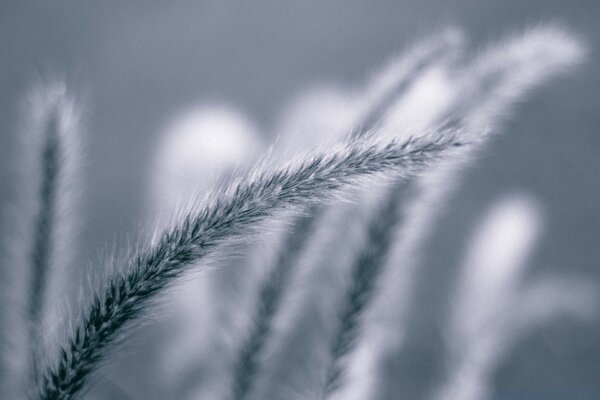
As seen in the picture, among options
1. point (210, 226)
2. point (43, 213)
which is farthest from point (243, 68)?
point (210, 226)

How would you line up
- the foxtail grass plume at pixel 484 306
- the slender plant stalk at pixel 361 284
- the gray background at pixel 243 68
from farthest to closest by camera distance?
the gray background at pixel 243 68, the foxtail grass plume at pixel 484 306, the slender plant stalk at pixel 361 284

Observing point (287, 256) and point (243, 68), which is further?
point (243, 68)

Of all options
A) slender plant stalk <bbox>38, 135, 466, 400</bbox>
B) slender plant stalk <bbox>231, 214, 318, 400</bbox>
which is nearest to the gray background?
slender plant stalk <bbox>231, 214, 318, 400</bbox>

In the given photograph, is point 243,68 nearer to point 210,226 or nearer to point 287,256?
point 287,256

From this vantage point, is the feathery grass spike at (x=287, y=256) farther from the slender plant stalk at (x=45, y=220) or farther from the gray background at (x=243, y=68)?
the gray background at (x=243, y=68)

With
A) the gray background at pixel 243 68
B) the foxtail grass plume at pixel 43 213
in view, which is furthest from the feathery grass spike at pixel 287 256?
the gray background at pixel 243 68

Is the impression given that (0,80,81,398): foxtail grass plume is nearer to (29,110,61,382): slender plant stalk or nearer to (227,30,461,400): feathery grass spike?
(29,110,61,382): slender plant stalk
